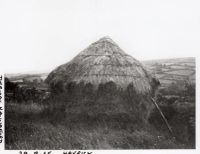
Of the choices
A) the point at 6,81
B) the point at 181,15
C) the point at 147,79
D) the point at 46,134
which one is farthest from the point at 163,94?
the point at 6,81

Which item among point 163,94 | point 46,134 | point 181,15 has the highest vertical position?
point 181,15

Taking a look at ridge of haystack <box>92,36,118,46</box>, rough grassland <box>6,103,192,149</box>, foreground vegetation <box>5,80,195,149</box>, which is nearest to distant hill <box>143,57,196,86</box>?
foreground vegetation <box>5,80,195,149</box>

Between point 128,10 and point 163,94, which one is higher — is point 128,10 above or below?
above

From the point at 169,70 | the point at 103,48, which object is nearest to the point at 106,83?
the point at 103,48

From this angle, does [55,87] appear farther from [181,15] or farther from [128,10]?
[181,15]

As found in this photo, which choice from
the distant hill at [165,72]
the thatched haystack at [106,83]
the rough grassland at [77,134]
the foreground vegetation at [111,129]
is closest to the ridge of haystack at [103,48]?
the thatched haystack at [106,83]

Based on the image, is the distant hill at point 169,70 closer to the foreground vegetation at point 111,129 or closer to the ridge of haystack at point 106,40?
the foreground vegetation at point 111,129
